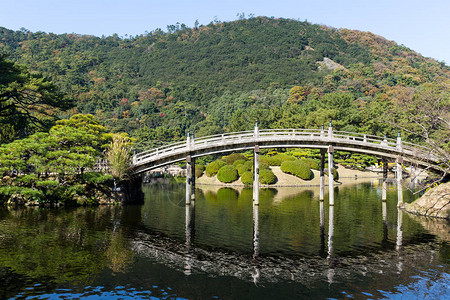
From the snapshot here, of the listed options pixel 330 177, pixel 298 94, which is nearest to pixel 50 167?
pixel 330 177

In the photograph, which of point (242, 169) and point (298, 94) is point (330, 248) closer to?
point (242, 169)

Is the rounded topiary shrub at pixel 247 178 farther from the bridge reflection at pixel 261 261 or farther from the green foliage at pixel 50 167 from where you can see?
the bridge reflection at pixel 261 261

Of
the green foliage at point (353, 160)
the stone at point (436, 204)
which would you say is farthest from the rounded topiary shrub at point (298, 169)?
the stone at point (436, 204)

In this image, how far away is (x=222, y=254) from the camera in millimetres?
21266

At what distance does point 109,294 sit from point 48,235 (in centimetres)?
1086

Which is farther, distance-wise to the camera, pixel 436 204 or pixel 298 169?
pixel 298 169

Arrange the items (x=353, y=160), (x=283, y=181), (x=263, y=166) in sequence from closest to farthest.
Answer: (x=283, y=181), (x=263, y=166), (x=353, y=160)

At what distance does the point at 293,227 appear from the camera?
28250 mm

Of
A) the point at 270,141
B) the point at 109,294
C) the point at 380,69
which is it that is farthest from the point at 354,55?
the point at 109,294

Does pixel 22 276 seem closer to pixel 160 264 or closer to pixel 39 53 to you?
pixel 160 264

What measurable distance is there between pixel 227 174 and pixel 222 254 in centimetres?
3823

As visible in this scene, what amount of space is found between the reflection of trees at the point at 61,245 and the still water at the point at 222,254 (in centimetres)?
6

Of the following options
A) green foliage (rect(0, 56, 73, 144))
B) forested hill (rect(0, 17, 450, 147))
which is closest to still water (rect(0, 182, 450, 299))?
green foliage (rect(0, 56, 73, 144))

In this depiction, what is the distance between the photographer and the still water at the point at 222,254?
52.4 feet
